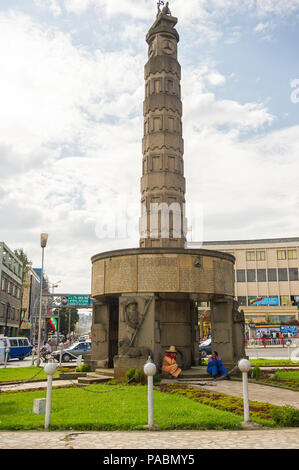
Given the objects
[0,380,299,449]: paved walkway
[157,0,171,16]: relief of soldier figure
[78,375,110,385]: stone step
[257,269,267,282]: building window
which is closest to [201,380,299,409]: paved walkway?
[0,380,299,449]: paved walkway

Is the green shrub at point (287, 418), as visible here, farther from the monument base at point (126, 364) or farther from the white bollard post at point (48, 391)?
the monument base at point (126, 364)

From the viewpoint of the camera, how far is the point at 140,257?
16.6 metres

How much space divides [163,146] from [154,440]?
45.6 feet

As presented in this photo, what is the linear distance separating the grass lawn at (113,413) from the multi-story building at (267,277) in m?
60.3

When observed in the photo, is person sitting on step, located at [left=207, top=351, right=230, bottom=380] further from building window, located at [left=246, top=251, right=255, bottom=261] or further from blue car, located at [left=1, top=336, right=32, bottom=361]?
building window, located at [left=246, top=251, right=255, bottom=261]

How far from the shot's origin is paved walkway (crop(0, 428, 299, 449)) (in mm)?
6539

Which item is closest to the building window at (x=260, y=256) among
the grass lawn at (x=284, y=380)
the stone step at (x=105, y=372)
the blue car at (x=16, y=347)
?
the blue car at (x=16, y=347)

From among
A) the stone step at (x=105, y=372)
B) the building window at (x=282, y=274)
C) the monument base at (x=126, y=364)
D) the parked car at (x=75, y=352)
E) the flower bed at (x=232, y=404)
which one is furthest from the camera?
the building window at (x=282, y=274)

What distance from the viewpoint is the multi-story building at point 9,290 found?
54.7 metres

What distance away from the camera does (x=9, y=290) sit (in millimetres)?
59250

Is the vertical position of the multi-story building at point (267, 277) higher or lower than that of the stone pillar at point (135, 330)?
higher

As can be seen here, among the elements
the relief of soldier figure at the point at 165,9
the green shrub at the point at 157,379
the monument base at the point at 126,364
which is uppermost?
the relief of soldier figure at the point at 165,9

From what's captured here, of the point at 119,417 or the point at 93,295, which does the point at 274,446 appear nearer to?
the point at 119,417
